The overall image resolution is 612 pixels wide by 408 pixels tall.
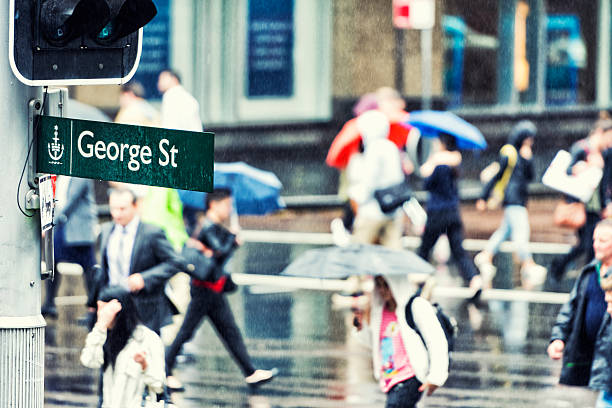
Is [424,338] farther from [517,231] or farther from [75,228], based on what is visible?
[517,231]

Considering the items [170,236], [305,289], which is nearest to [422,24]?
[305,289]

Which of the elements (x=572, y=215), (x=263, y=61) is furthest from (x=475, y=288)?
(x=263, y=61)

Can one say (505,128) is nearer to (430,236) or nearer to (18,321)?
(430,236)

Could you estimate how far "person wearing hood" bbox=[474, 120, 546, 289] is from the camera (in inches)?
610

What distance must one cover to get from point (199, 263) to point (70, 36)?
5.04m

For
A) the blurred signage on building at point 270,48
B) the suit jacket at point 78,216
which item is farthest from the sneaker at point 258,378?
the blurred signage on building at point 270,48

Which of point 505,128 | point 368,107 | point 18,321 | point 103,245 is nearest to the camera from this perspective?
point 18,321

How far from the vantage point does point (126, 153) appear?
552 centimetres

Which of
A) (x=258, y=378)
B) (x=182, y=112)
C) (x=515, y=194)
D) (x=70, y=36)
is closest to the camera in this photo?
(x=70, y=36)

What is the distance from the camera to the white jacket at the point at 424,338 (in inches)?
309

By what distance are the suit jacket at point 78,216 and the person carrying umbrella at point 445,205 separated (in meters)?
3.50

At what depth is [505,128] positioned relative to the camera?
2600cm

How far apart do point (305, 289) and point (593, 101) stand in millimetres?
14443

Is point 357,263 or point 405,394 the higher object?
point 357,263
